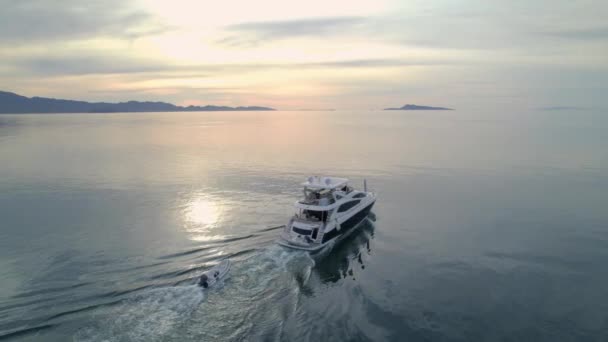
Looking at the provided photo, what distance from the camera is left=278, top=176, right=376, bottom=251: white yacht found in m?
30.5

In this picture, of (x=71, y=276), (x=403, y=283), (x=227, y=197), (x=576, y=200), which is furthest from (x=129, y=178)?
(x=576, y=200)

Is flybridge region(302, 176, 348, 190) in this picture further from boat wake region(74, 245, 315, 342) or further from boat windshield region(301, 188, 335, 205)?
boat wake region(74, 245, 315, 342)

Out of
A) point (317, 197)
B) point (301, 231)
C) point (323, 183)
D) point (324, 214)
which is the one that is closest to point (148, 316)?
point (301, 231)

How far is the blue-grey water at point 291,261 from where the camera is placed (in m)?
19.8

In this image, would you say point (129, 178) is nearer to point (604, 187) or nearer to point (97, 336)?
point (97, 336)

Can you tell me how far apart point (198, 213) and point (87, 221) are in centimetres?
1044

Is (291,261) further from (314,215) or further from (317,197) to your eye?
(317,197)

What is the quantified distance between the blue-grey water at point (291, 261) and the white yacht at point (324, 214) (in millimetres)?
1416

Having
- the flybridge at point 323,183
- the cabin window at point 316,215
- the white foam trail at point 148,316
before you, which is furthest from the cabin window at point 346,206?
the white foam trail at point 148,316

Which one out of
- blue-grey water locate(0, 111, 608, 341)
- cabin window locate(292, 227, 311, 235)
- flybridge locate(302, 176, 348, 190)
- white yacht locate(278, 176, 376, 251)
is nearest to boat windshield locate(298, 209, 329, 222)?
white yacht locate(278, 176, 376, 251)

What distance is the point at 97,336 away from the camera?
18188 mm

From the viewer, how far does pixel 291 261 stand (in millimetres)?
27750

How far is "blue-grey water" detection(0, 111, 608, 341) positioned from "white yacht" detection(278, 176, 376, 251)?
1.42 m

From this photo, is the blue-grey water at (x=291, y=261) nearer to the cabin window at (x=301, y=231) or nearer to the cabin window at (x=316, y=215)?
the cabin window at (x=301, y=231)
